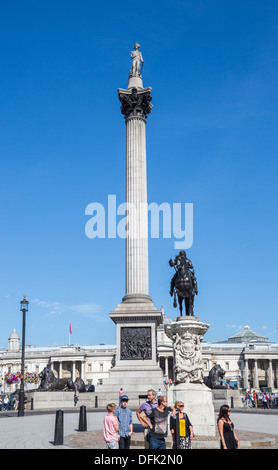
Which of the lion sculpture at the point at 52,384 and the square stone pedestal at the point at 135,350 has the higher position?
the square stone pedestal at the point at 135,350

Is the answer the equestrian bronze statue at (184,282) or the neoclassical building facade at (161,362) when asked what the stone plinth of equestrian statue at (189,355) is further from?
the neoclassical building facade at (161,362)

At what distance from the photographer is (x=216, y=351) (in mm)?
126500

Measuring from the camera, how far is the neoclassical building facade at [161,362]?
399 ft

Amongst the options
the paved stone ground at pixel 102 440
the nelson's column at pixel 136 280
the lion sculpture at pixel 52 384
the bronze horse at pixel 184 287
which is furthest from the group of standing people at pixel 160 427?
the lion sculpture at pixel 52 384

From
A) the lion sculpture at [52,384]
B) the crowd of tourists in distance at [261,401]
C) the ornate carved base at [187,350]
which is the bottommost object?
the crowd of tourists in distance at [261,401]

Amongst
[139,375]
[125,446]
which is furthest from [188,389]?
[139,375]

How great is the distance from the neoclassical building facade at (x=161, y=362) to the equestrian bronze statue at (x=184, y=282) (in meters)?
105

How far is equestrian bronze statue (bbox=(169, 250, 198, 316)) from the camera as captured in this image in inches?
674

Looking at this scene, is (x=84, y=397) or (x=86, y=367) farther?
(x=86, y=367)

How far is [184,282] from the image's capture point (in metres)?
17.3

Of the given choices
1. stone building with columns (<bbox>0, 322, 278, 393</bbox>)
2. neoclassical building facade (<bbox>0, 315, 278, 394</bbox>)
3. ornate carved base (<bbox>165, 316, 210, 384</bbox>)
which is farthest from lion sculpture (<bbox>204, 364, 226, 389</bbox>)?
neoclassical building facade (<bbox>0, 315, 278, 394</bbox>)
